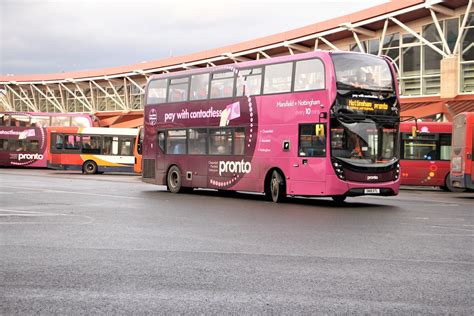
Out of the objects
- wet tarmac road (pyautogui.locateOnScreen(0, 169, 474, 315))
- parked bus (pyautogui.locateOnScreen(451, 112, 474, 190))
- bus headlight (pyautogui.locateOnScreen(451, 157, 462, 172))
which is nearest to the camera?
wet tarmac road (pyautogui.locateOnScreen(0, 169, 474, 315))

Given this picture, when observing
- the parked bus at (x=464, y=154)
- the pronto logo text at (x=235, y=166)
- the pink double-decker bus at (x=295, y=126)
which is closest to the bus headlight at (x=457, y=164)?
the parked bus at (x=464, y=154)

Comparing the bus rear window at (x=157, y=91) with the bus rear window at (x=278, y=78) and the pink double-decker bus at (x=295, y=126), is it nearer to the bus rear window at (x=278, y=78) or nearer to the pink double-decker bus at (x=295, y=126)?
the pink double-decker bus at (x=295, y=126)

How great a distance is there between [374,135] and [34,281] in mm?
11900

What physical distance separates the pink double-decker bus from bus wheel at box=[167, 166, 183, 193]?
0.35 metres

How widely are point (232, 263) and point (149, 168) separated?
54.2 feet

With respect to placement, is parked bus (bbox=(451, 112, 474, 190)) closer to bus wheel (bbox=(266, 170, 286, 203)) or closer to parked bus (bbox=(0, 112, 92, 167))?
bus wheel (bbox=(266, 170, 286, 203))

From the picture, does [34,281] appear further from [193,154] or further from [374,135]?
[193,154]

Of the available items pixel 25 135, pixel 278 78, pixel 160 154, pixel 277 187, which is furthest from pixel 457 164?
pixel 25 135

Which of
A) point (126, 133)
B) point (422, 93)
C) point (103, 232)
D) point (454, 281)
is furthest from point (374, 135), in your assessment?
point (126, 133)

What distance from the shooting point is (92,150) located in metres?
40.9

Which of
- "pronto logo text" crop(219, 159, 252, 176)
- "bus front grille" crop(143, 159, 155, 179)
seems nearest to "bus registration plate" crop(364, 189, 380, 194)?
"pronto logo text" crop(219, 159, 252, 176)

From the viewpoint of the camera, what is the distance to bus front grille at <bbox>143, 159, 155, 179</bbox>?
23.4 m

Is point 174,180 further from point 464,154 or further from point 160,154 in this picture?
point 464,154

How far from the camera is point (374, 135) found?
1683cm
